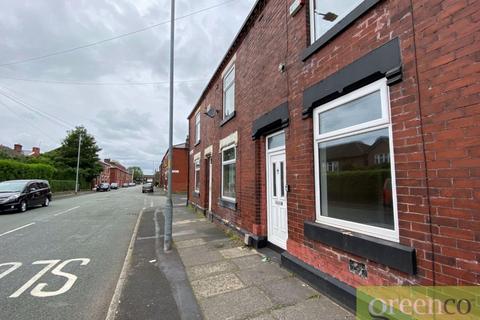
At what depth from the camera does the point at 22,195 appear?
13695 mm

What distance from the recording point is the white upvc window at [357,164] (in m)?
3.08

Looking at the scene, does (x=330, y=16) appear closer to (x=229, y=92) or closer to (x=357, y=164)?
(x=357, y=164)

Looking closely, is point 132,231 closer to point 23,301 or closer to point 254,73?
point 23,301

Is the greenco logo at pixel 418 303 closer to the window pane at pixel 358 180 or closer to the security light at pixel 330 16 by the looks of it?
the window pane at pixel 358 180

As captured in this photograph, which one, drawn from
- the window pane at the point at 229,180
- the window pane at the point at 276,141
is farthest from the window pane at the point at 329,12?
the window pane at the point at 229,180

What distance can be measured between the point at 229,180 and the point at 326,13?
229 inches

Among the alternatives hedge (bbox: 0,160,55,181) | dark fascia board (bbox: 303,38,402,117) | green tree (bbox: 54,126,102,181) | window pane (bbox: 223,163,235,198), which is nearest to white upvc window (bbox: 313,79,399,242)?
dark fascia board (bbox: 303,38,402,117)

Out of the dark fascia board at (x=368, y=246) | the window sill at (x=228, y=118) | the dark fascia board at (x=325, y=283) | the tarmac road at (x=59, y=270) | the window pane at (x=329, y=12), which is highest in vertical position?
the window pane at (x=329, y=12)

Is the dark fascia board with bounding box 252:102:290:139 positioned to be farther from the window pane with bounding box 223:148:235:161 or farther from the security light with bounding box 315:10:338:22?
the window pane with bounding box 223:148:235:161

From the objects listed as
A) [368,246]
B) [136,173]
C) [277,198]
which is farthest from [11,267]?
[136,173]

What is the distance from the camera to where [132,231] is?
9.10 metres

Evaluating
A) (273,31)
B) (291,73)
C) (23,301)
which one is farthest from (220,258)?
(273,31)

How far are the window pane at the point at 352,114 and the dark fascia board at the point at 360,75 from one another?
0.18 metres

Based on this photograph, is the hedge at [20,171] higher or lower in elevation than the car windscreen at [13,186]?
higher
